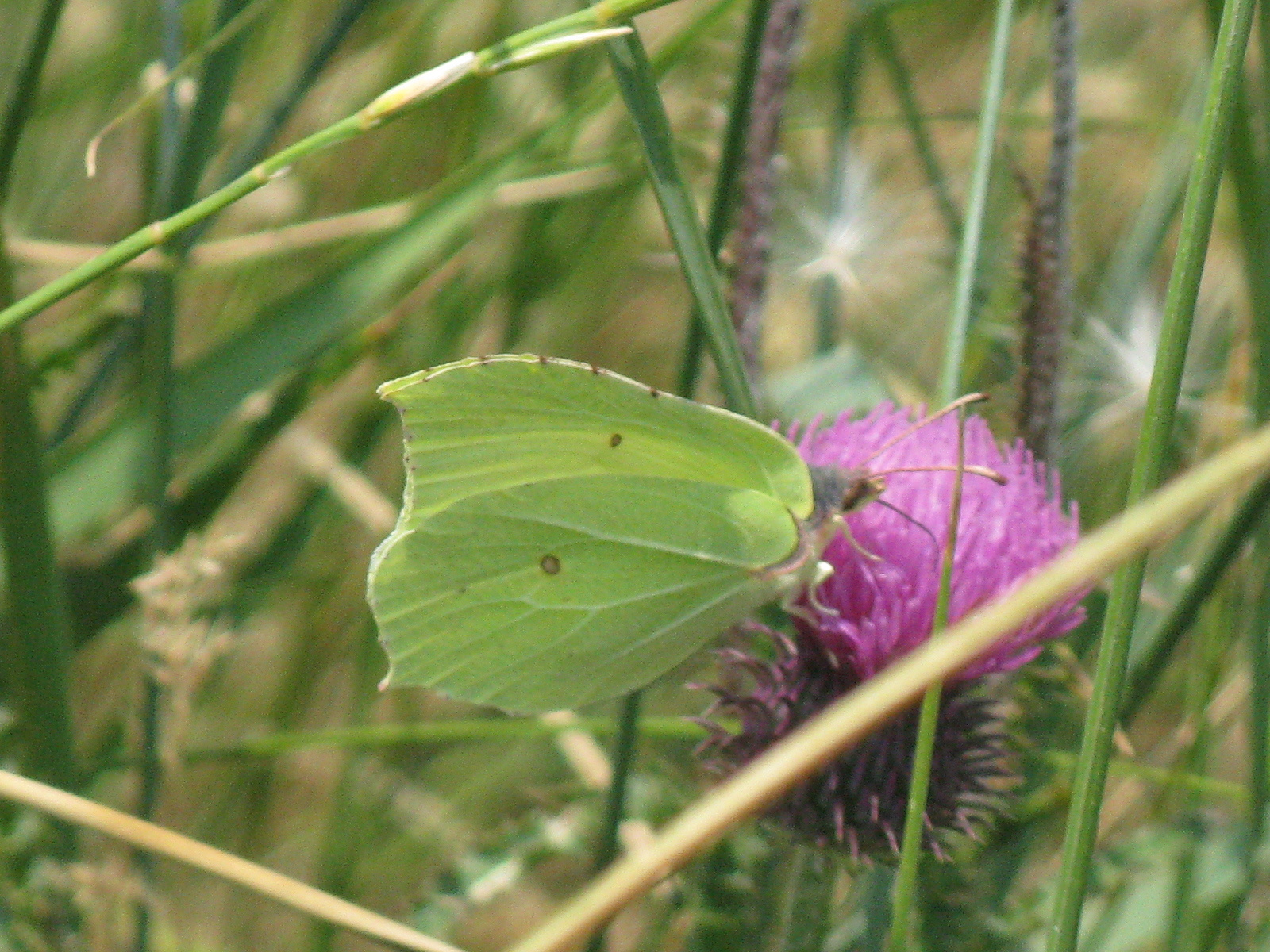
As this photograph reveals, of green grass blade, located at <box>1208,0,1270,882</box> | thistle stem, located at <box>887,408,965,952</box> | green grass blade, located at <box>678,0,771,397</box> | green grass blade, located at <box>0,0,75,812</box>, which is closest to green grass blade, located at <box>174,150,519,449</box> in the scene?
green grass blade, located at <box>0,0,75,812</box>

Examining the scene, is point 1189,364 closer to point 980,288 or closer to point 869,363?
point 980,288

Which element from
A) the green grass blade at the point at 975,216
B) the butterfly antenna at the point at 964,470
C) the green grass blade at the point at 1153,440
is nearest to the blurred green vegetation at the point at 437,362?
the green grass blade at the point at 975,216

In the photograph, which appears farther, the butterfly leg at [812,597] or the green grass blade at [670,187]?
the butterfly leg at [812,597]

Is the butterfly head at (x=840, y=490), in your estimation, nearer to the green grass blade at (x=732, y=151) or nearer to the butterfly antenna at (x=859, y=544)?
the butterfly antenna at (x=859, y=544)

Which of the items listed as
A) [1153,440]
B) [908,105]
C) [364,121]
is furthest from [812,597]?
[908,105]

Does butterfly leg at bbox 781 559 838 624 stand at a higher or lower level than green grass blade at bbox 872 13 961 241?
lower

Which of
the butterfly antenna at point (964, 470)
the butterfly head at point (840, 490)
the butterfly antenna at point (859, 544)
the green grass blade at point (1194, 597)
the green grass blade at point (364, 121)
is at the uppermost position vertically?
the green grass blade at point (364, 121)

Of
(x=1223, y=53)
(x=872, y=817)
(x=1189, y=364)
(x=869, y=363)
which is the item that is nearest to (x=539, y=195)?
(x=869, y=363)

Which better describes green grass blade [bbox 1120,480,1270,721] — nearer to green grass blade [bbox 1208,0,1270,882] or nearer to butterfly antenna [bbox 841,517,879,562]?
green grass blade [bbox 1208,0,1270,882]
